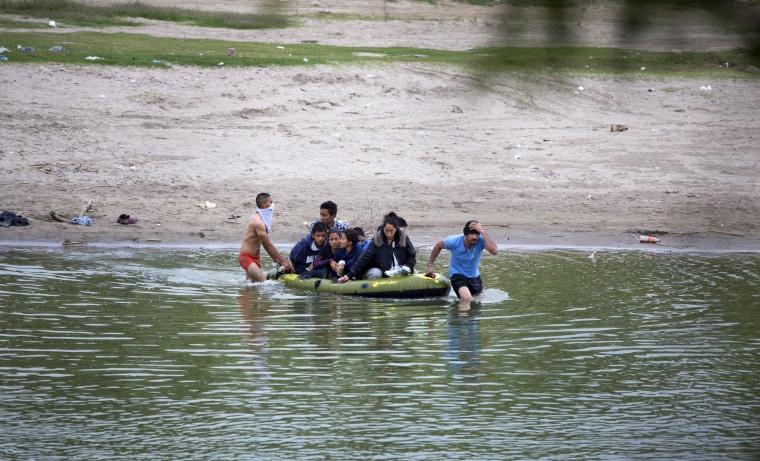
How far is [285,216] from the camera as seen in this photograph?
16469 mm

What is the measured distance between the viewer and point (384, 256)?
12344 millimetres

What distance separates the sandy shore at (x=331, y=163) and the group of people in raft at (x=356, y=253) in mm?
2786

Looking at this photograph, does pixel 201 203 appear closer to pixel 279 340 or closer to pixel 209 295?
pixel 209 295

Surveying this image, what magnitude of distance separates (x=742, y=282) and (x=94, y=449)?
9.09 metres

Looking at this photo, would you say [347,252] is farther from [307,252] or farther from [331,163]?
[331,163]

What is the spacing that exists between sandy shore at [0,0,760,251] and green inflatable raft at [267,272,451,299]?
3.55 metres

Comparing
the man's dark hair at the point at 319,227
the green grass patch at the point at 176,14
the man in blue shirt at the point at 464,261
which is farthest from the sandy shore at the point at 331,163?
the green grass patch at the point at 176,14

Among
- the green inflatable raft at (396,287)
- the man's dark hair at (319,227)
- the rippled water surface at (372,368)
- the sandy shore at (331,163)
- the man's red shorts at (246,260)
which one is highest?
the sandy shore at (331,163)

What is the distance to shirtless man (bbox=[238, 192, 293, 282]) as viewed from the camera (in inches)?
504

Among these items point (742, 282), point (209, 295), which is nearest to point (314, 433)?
point (209, 295)

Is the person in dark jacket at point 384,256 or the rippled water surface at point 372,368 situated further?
the person in dark jacket at point 384,256

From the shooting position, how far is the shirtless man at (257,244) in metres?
12.8

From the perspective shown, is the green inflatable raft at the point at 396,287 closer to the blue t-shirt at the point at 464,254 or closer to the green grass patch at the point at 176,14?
the blue t-shirt at the point at 464,254

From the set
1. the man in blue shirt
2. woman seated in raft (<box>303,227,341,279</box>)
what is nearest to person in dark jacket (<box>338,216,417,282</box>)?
woman seated in raft (<box>303,227,341,279</box>)
